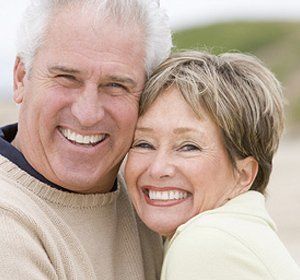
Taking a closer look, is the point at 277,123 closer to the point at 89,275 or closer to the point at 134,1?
the point at 134,1

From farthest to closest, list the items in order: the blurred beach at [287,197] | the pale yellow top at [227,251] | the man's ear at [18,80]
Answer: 1. the blurred beach at [287,197]
2. the man's ear at [18,80]
3. the pale yellow top at [227,251]

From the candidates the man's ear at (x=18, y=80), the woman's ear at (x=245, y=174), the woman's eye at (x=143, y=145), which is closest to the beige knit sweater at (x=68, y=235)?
the woman's eye at (x=143, y=145)

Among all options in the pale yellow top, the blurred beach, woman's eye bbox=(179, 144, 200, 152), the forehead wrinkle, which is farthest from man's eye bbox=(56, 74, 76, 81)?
the blurred beach

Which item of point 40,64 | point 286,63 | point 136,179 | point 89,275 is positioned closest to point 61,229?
point 89,275

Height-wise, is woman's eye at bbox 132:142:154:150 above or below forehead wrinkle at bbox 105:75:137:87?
below

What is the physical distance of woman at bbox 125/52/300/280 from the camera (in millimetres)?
3424

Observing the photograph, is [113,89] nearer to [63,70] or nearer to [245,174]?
[63,70]

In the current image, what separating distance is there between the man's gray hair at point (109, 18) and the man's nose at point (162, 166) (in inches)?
15.1

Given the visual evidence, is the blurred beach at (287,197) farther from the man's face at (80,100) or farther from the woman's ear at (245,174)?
the man's face at (80,100)

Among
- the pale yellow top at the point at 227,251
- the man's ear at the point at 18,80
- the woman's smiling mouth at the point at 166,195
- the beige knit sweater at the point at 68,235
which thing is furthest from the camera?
the man's ear at the point at 18,80

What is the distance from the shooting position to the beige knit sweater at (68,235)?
2.87m

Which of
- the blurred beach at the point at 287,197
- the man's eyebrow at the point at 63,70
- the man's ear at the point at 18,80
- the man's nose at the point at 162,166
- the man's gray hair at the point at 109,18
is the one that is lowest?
the blurred beach at the point at 287,197

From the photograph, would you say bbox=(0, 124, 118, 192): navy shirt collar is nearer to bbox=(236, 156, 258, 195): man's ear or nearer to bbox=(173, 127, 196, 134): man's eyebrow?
bbox=(173, 127, 196, 134): man's eyebrow

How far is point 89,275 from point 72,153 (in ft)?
1.65
